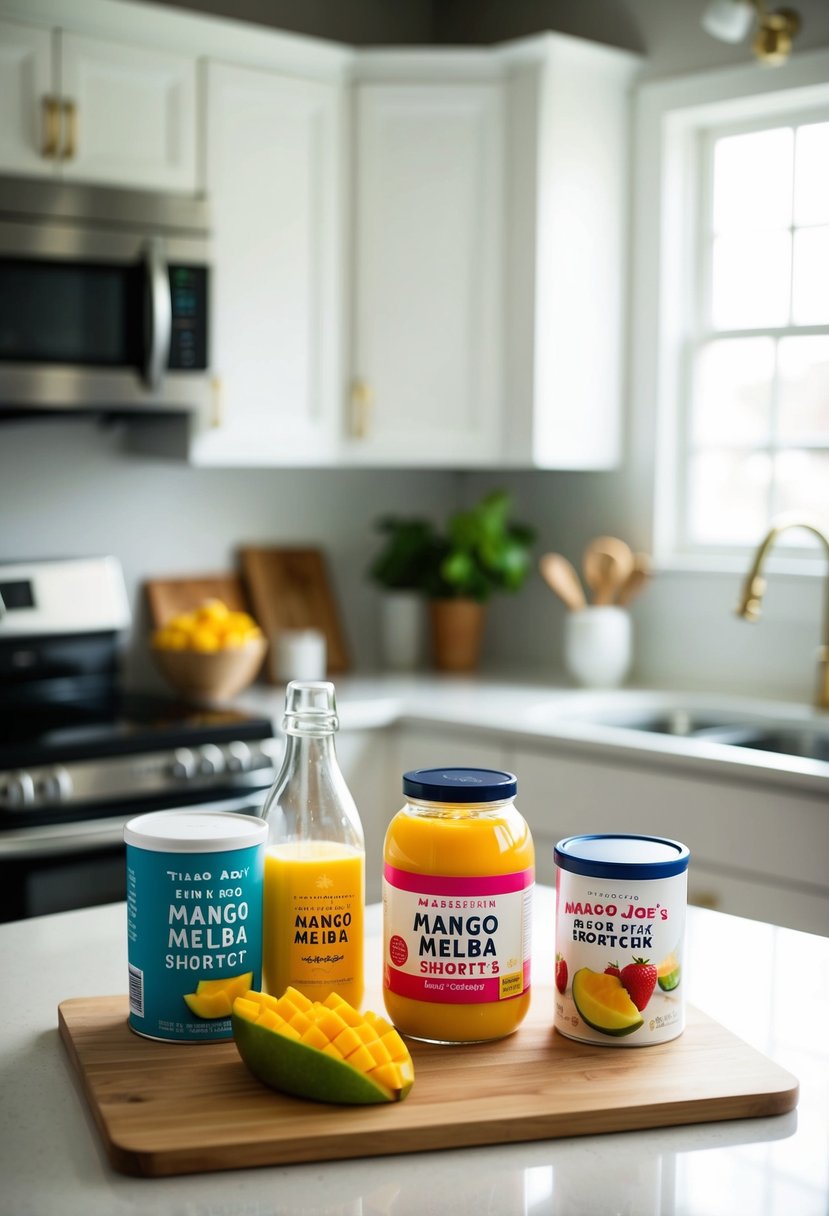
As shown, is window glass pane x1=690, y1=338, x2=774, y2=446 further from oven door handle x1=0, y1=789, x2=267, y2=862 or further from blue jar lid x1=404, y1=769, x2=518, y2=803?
blue jar lid x1=404, y1=769, x2=518, y2=803

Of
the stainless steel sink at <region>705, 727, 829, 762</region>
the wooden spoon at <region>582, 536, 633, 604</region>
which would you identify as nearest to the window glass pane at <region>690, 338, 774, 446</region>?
the wooden spoon at <region>582, 536, 633, 604</region>

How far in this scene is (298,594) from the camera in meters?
3.43

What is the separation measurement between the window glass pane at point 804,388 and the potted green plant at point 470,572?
679mm

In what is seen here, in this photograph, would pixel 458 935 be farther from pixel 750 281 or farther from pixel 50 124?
pixel 750 281

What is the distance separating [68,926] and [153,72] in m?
1.98

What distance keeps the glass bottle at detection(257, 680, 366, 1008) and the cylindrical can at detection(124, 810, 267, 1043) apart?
0.05 feet

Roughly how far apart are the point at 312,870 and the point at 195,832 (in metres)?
0.09

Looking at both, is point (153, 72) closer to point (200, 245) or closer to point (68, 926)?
point (200, 245)

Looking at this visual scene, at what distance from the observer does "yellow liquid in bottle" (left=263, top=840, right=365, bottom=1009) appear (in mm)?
979

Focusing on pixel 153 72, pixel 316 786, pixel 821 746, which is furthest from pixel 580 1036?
pixel 153 72

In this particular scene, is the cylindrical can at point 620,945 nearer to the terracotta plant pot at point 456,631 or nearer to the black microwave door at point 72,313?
the black microwave door at point 72,313

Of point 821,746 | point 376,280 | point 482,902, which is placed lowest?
point 821,746

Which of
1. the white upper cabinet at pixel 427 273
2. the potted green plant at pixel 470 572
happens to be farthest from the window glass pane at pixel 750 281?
the potted green plant at pixel 470 572

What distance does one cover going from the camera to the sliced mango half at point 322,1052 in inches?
34.0
